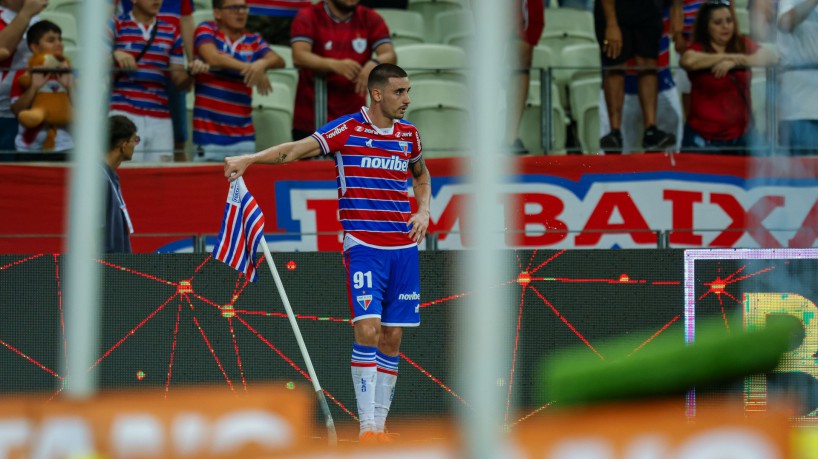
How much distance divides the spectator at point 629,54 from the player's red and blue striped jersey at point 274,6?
7.99 feet

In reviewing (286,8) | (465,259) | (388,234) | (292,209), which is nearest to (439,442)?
(388,234)

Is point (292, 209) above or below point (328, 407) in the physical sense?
above

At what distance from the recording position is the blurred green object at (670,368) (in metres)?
2.50

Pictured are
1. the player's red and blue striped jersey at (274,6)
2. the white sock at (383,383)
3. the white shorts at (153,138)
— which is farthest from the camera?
the player's red and blue striped jersey at (274,6)

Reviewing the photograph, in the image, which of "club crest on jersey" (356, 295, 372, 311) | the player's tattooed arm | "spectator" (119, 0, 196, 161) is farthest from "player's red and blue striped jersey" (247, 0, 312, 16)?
"club crest on jersey" (356, 295, 372, 311)

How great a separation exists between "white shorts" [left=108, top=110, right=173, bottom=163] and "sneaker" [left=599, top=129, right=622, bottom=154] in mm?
3124

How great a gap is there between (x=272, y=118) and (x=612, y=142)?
2.54 m

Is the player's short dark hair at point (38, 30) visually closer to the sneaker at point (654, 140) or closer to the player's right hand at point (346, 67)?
Result: the player's right hand at point (346, 67)

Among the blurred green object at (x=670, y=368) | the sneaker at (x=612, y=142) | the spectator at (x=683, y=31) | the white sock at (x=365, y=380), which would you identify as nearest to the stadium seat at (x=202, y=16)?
the sneaker at (x=612, y=142)

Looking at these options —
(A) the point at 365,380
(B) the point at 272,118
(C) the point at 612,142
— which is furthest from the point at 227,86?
(A) the point at 365,380

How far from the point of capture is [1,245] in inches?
376

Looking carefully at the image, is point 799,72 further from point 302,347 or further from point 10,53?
point 10,53

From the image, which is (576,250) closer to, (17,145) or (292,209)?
(292,209)

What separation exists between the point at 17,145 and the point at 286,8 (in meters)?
2.55
